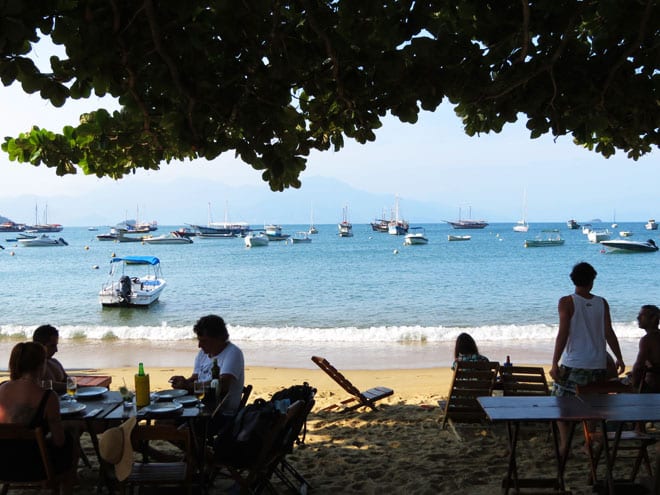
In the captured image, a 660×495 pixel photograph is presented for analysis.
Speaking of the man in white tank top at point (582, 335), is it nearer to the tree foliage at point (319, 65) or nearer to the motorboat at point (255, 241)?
the tree foliage at point (319, 65)

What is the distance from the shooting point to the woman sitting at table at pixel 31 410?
3.87m

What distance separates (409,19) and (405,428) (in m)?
4.65

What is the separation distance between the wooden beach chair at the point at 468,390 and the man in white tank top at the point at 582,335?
1.35m

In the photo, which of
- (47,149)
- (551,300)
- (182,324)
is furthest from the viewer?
(551,300)

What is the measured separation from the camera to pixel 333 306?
24.9m

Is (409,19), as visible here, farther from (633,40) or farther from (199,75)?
(633,40)

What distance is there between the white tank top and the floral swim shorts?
0.14 feet

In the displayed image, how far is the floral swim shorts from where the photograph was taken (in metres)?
4.89

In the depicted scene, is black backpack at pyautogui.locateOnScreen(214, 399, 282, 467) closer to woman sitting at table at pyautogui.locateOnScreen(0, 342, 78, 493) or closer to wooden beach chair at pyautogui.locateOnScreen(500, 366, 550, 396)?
woman sitting at table at pyautogui.locateOnScreen(0, 342, 78, 493)

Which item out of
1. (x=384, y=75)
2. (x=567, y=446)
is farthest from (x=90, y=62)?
(x=567, y=446)

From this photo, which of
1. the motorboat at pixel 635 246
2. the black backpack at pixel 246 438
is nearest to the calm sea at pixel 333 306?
the motorboat at pixel 635 246

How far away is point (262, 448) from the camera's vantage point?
13.6 feet

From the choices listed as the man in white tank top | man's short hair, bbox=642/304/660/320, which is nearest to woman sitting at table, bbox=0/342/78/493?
the man in white tank top

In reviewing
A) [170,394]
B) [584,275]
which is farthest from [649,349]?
[170,394]
